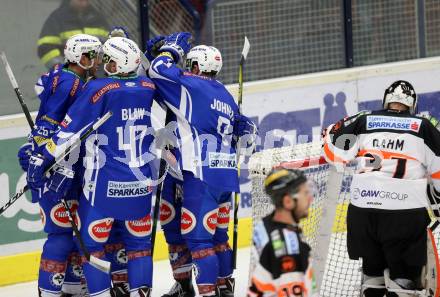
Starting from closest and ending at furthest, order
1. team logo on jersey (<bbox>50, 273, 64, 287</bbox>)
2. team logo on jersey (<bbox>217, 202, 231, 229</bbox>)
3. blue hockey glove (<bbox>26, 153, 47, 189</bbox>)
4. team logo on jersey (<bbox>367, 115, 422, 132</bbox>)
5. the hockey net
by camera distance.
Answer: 1. team logo on jersey (<bbox>367, 115, 422, 132</bbox>)
2. the hockey net
3. blue hockey glove (<bbox>26, 153, 47, 189</bbox>)
4. team logo on jersey (<bbox>50, 273, 64, 287</bbox>)
5. team logo on jersey (<bbox>217, 202, 231, 229</bbox>)

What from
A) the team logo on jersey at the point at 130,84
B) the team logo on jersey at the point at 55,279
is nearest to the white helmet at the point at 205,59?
the team logo on jersey at the point at 130,84

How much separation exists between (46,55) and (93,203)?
5.88 ft

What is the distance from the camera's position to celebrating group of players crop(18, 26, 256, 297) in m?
6.07

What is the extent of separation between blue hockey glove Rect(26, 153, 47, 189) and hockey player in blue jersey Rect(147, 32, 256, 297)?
73cm

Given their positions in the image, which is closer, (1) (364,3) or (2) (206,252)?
(2) (206,252)

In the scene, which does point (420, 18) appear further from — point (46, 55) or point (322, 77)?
point (46, 55)

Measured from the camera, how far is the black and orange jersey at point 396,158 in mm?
5773

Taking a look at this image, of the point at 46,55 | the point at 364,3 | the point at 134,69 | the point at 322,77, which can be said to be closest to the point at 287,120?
the point at 322,77

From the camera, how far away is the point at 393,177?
228 inches

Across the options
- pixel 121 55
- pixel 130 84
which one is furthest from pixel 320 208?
pixel 121 55

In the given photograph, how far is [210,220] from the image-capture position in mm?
6254

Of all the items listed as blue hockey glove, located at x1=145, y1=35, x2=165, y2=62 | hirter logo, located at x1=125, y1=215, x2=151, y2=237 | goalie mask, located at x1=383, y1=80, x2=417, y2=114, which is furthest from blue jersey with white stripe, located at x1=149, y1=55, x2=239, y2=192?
goalie mask, located at x1=383, y1=80, x2=417, y2=114

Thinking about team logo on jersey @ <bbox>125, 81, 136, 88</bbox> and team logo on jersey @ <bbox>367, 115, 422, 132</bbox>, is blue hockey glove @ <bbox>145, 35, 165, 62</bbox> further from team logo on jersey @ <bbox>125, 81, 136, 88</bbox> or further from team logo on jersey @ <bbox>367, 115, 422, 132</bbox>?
team logo on jersey @ <bbox>367, 115, 422, 132</bbox>

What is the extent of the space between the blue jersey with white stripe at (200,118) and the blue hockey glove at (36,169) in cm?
73
